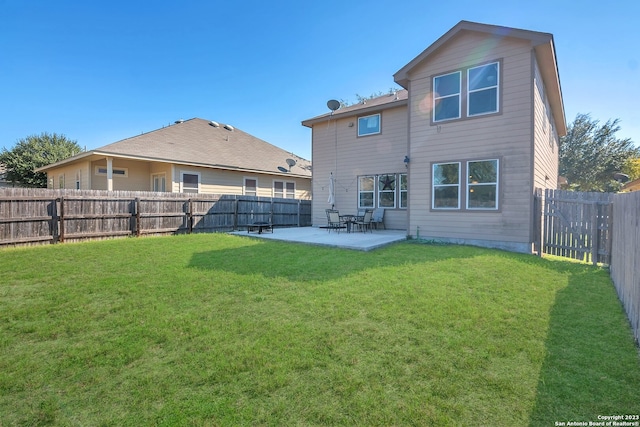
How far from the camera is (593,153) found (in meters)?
30.4

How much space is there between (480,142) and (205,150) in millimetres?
12969

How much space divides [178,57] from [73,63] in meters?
4.58

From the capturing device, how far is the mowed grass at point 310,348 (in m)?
2.04

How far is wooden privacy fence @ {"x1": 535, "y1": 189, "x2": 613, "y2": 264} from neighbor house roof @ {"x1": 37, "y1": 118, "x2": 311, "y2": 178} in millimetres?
13266

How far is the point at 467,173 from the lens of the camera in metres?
9.06

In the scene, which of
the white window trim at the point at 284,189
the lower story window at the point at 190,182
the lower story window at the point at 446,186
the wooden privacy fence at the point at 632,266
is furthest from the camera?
the white window trim at the point at 284,189

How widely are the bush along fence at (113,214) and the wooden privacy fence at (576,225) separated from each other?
34.9 feet

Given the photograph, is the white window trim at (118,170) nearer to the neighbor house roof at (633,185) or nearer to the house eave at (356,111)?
the house eave at (356,111)

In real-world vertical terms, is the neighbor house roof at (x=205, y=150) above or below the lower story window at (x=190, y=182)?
above

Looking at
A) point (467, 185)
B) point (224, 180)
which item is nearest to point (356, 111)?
point (467, 185)

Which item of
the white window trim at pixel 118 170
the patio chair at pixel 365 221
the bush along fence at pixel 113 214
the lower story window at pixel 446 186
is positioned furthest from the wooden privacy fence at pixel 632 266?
the white window trim at pixel 118 170

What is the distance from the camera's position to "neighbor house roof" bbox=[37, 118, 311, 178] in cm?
1312

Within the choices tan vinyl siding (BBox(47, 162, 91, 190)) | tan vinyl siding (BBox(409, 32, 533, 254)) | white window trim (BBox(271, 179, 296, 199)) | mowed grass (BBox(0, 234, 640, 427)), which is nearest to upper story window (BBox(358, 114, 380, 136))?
tan vinyl siding (BBox(409, 32, 533, 254))

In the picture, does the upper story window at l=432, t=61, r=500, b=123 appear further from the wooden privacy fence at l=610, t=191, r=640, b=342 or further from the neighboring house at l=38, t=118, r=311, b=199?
the neighboring house at l=38, t=118, r=311, b=199
